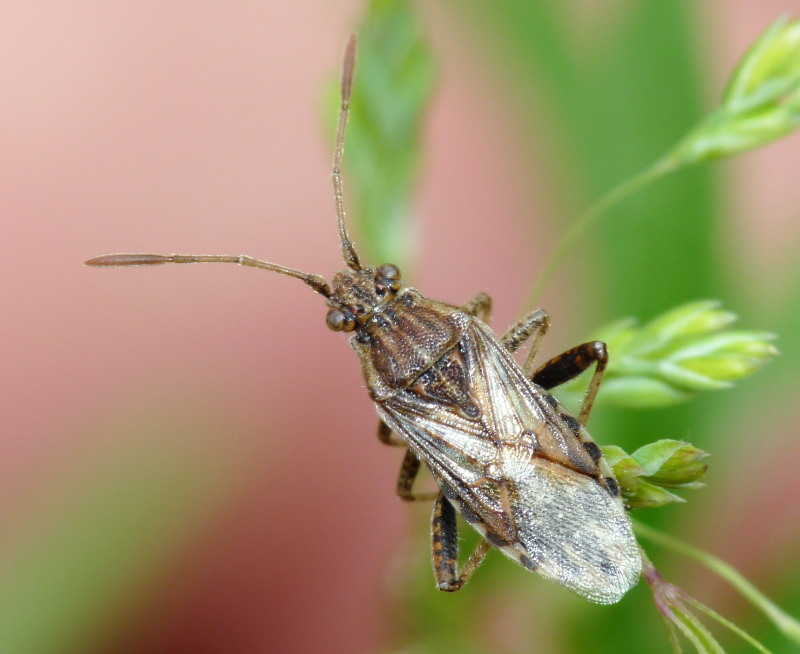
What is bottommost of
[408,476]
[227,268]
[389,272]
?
[408,476]

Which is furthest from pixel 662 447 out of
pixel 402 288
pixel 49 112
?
pixel 49 112

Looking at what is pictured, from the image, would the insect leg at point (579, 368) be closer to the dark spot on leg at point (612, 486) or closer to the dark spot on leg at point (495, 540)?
the dark spot on leg at point (612, 486)

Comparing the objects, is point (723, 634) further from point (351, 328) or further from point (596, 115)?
point (596, 115)

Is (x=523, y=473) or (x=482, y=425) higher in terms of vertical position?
(x=482, y=425)

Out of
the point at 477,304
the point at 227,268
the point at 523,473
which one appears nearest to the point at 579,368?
the point at 523,473

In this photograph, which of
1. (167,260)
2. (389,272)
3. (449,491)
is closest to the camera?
(449,491)

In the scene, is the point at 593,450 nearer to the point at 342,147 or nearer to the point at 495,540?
the point at 495,540

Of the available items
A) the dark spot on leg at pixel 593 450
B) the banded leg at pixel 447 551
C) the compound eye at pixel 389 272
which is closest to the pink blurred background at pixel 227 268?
the compound eye at pixel 389 272
